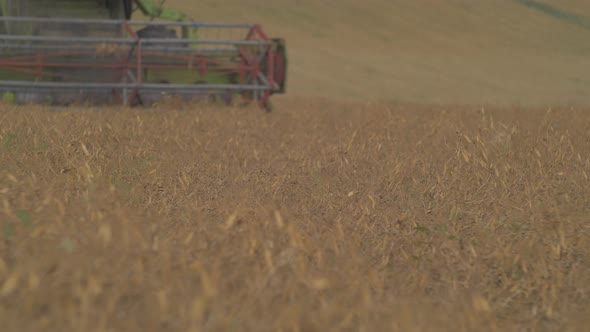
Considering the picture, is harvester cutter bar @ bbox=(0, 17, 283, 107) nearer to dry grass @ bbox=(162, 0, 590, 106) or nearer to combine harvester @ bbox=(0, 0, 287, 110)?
combine harvester @ bbox=(0, 0, 287, 110)

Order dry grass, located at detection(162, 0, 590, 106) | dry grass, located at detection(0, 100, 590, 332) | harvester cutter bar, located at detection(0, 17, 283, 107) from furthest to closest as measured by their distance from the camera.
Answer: dry grass, located at detection(162, 0, 590, 106) < harvester cutter bar, located at detection(0, 17, 283, 107) < dry grass, located at detection(0, 100, 590, 332)

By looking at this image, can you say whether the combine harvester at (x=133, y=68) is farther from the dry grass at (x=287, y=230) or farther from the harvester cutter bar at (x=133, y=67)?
the dry grass at (x=287, y=230)

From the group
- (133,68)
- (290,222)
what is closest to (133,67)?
(133,68)

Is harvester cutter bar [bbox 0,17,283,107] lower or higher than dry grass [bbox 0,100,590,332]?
lower

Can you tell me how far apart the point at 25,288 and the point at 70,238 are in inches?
12.1

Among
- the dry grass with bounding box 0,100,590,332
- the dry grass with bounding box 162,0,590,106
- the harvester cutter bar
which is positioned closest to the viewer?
the dry grass with bounding box 0,100,590,332

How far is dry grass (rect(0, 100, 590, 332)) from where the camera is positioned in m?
2.10

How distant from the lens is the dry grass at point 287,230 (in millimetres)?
2102

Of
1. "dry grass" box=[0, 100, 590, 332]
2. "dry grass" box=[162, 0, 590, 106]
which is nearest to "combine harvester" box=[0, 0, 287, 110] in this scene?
"dry grass" box=[0, 100, 590, 332]

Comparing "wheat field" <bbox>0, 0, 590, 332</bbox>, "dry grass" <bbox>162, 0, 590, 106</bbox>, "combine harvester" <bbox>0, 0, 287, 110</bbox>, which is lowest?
"dry grass" <bbox>162, 0, 590, 106</bbox>

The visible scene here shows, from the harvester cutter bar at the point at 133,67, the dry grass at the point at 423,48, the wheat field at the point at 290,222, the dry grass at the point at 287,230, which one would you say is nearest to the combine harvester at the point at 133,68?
the harvester cutter bar at the point at 133,67

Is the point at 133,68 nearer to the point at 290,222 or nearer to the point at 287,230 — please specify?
the point at 287,230

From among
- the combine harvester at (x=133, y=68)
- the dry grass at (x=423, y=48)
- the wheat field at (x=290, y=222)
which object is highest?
the wheat field at (x=290, y=222)

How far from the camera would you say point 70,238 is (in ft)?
7.62
